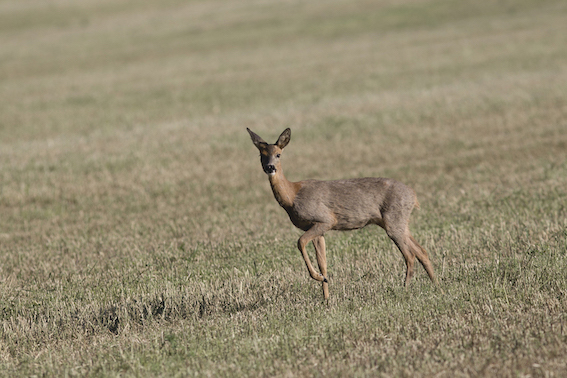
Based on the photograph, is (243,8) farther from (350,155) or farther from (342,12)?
(350,155)

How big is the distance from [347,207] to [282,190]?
81 centimetres

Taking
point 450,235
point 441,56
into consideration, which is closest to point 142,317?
point 450,235

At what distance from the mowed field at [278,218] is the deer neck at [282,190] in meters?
1.12

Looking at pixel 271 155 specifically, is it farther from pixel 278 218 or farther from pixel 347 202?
pixel 278 218

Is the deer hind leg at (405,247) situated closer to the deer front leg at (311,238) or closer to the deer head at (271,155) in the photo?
the deer front leg at (311,238)

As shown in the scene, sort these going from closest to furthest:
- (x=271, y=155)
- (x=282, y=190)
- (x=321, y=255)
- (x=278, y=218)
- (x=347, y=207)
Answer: (x=271, y=155) < (x=282, y=190) < (x=347, y=207) < (x=321, y=255) < (x=278, y=218)

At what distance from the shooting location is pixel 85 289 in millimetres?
9070

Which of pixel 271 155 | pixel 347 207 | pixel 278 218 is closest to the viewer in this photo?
pixel 271 155

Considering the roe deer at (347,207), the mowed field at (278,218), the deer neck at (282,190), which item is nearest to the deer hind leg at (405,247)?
the roe deer at (347,207)

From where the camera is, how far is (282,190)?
7.71m

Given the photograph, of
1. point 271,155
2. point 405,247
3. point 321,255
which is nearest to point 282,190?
point 271,155

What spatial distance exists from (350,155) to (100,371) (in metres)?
12.0

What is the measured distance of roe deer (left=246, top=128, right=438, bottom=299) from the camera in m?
7.80

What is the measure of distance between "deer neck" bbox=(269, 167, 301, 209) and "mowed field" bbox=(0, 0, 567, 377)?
1122mm
